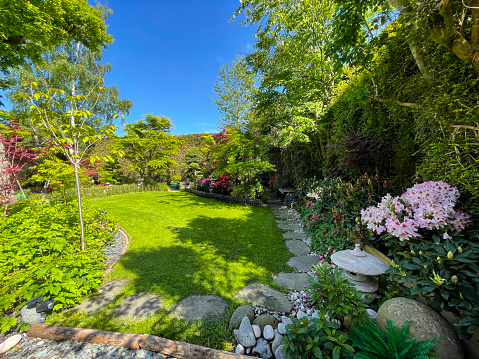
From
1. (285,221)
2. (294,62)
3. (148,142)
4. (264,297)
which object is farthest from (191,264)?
(148,142)

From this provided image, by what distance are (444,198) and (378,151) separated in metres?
1.66

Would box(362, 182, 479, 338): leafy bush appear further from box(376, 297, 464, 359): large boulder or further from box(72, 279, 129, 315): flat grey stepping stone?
box(72, 279, 129, 315): flat grey stepping stone

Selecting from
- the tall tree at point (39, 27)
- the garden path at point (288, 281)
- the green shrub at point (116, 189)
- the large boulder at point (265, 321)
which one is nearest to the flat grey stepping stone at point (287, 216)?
the garden path at point (288, 281)

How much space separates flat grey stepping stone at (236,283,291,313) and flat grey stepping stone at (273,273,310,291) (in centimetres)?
23

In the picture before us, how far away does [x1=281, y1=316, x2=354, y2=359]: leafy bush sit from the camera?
51.4 inches

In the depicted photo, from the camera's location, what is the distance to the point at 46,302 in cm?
194

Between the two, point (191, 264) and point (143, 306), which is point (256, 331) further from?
point (191, 264)

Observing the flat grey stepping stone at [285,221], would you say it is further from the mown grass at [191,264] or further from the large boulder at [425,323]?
the large boulder at [425,323]

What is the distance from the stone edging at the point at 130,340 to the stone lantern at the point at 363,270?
1408 millimetres

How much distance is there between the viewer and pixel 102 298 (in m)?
2.37

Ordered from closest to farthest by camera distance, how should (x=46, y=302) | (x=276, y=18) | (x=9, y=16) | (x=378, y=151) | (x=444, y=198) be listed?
A: (x=444, y=198)
(x=46, y=302)
(x=378, y=151)
(x=9, y=16)
(x=276, y=18)

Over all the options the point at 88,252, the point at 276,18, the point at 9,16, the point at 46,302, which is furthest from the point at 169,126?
the point at 46,302

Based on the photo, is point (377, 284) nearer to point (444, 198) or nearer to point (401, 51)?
point (444, 198)

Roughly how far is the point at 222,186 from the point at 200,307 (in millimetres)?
7570
